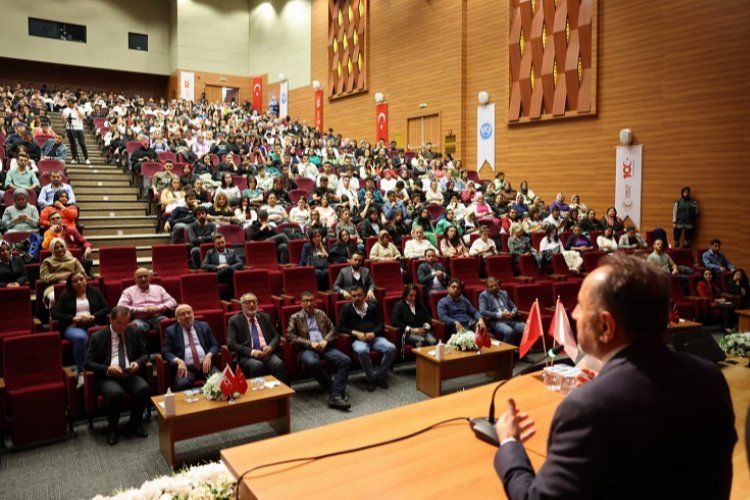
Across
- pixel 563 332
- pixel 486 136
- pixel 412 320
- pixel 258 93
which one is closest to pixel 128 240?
pixel 412 320

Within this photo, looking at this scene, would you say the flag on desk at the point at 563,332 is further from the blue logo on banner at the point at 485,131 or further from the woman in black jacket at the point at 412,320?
the blue logo on banner at the point at 485,131

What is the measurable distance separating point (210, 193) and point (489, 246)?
377 centimetres

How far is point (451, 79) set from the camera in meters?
12.1

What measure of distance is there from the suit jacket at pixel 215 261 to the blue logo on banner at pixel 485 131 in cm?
734

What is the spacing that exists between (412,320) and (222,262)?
2010mm

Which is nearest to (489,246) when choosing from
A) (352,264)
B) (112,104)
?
(352,264)

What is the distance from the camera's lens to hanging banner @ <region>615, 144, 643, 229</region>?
894 centimetres

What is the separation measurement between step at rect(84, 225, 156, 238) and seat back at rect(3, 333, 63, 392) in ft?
12.1

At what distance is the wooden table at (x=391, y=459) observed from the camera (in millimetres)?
1294

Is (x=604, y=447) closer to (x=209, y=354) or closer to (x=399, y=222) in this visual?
(x=209, y=354)

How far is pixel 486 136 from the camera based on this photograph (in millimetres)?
11492

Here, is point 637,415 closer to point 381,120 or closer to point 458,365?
point 458,365

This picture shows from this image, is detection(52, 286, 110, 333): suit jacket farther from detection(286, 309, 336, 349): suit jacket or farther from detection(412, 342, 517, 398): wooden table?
detection(412, 342, 517, 398): wooden table

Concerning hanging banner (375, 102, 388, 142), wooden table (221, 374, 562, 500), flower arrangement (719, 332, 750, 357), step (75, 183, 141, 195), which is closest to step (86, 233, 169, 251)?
step (75, 183, 141, 195)
